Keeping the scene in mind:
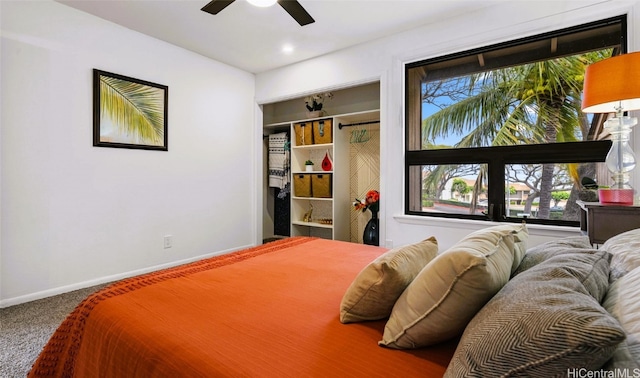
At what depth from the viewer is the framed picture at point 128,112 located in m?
3.06

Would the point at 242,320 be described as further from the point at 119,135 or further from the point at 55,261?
the point at 119,135

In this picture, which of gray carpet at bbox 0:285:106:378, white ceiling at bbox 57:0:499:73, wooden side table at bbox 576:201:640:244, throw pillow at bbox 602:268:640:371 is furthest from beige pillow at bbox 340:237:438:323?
white ceiling at bbox 57:0:499:73

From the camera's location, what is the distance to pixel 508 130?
9.53 ft

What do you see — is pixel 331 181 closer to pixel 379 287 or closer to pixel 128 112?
pixel 128 112

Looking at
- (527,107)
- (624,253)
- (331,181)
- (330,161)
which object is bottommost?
(624,253)

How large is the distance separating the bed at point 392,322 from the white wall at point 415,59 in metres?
1.99

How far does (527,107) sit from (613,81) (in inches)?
41.7

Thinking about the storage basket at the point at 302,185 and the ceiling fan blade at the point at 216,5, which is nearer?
the ceiling fan blade at the point at 216,5

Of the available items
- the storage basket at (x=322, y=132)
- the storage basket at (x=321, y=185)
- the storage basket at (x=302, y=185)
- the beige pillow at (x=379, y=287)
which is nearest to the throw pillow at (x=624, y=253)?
the beige pillow at (x=379, y=287)

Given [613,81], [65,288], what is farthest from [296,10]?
[65,288]

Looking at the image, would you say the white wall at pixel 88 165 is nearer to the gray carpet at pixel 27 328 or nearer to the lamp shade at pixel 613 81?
the gray carpet at pixel 27 328

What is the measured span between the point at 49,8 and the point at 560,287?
13.0 ft

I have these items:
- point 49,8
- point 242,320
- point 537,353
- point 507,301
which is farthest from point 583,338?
point 49,8

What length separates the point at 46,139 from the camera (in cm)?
274
